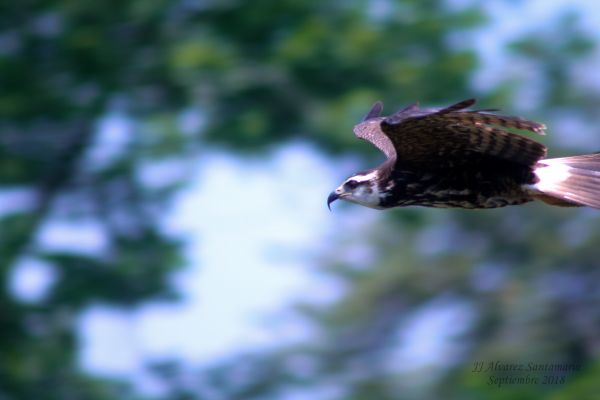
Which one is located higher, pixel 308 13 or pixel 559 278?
pixel 308 13

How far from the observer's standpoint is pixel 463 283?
14.2 metres

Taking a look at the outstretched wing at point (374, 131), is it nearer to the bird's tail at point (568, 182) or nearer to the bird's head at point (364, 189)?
the bird's head at point (364, 189)

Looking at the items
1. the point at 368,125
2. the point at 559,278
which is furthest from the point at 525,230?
the point at 368,125

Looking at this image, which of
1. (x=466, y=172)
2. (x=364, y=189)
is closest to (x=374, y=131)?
(x=364, y=189)

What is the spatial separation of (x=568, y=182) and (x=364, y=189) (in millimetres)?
953

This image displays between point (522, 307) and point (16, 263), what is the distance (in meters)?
5.32

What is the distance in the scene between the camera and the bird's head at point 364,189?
6.07m

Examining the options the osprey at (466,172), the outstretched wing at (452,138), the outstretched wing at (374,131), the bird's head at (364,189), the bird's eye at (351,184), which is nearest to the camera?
the outstretched wing at (452,138)

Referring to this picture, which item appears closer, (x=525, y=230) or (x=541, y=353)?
(x=541, y=353)

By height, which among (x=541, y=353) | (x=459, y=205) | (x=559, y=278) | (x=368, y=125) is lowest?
Answer: (x=459, y=205)

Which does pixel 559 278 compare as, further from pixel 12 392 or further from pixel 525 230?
pixel 12 392

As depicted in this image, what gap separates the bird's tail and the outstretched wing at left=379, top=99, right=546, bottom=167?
141mm

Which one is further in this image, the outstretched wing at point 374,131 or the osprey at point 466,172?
the outstretched wing at point 374,131

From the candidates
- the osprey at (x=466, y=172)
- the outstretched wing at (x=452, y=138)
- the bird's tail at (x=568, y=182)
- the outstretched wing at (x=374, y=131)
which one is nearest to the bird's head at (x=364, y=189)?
the osprey at (x=466, y=172)
